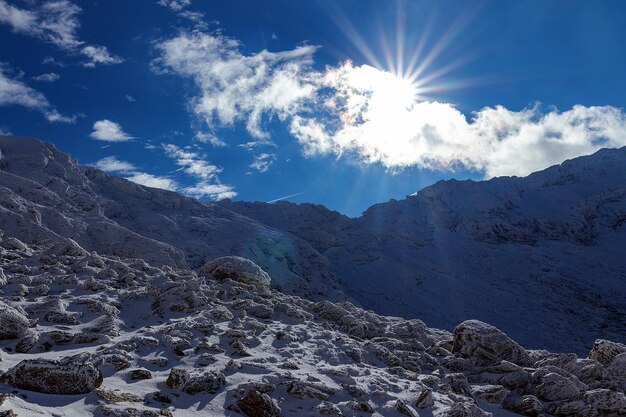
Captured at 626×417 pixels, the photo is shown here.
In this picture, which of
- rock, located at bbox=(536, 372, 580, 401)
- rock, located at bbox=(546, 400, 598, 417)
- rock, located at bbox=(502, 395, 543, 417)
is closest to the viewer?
rock, located at bbox=(546, 400, 598, 417)

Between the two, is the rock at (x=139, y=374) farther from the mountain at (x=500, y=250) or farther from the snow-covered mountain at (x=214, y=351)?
the mountain at (x=500, y=250)

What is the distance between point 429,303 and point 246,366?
4244 centimetres

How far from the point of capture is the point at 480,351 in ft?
47.4

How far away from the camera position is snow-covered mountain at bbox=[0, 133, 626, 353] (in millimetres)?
35875

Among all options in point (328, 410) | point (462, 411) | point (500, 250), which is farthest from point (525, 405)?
point (500, 250)

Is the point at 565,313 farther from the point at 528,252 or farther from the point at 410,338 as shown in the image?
the point at 410,338

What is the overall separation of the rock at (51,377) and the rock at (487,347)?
1128 cm

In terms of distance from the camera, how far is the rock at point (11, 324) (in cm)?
908

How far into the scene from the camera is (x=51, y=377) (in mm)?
6770

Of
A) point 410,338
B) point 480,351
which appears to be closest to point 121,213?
point 410,338

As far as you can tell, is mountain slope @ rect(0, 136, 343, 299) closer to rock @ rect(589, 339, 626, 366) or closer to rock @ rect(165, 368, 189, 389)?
rock @ rect(165, 368, 189, 389)

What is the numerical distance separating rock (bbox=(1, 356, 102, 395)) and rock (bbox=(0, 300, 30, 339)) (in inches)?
107

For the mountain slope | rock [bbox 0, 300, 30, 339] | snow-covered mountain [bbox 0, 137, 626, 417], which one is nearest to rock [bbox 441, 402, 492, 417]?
snow-covered mountain [bbox 0, 137, 626, 417]

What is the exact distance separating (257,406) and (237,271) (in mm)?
13813
